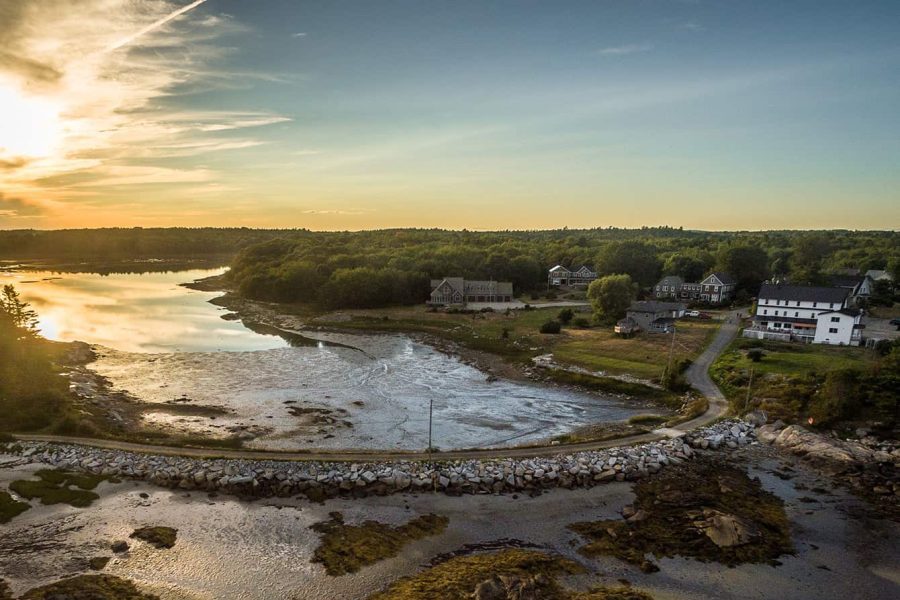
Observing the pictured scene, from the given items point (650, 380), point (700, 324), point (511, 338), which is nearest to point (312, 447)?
point (650, 380)

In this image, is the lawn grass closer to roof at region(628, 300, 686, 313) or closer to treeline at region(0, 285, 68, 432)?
roof at region(628, 300, 686, 313)

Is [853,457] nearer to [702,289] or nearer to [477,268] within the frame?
[702,289]

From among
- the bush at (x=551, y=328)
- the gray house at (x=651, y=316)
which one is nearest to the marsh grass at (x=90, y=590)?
the bush at (x=551, y=328)

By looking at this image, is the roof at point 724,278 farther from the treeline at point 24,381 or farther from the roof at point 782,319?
the treeline at point 24,381

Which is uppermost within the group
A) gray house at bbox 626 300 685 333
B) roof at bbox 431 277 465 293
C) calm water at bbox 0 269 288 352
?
roof at bbox 431 277 465 293

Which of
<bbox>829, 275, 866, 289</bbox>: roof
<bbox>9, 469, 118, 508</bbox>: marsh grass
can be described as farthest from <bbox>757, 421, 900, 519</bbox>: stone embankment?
<bbox>829, 275, 866, 289</bbox>: roof

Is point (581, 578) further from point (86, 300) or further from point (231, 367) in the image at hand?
point (86, 300)

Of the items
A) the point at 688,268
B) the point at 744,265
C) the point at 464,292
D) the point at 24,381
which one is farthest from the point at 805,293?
the point at 24,381
